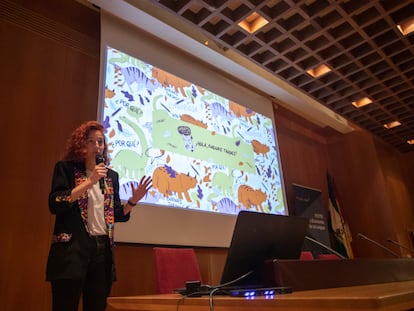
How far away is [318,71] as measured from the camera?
4.00 metres

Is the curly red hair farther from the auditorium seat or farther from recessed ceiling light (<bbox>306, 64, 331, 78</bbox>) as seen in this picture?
recessed ceiling light (<bbox>306, 64, 331, 78</bbox>)

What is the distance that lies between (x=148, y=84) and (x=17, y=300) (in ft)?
6.16

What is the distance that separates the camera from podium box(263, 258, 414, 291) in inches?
38.2

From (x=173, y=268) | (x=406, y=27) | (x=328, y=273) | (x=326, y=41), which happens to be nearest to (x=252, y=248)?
(x=328, y=273)

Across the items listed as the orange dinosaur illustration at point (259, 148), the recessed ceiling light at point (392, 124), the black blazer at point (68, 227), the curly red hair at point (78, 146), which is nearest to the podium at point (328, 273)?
the black blazer at point (68, 227)

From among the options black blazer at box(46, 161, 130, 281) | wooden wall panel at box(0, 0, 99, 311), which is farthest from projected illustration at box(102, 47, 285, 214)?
black blazer at box(46, 161, 130, 281)

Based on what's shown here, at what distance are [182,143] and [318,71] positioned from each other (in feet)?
6.86

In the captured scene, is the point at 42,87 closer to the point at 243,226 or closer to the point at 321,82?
the point at 243,226

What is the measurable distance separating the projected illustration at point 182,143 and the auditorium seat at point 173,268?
2.40 ft

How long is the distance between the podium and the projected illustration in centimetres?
171

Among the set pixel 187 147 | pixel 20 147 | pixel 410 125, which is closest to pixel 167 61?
pixel 187 147

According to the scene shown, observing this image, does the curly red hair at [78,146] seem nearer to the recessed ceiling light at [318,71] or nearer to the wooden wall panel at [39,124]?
the wooden wall panel at [39,124]

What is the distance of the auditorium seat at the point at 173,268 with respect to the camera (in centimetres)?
180

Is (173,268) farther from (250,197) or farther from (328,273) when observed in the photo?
(250,197)
